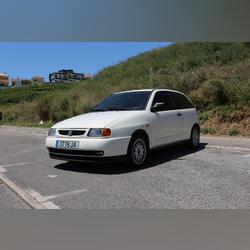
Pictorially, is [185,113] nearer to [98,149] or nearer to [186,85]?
[98,149]

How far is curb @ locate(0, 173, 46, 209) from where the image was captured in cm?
450

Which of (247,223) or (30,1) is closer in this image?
(247,223)

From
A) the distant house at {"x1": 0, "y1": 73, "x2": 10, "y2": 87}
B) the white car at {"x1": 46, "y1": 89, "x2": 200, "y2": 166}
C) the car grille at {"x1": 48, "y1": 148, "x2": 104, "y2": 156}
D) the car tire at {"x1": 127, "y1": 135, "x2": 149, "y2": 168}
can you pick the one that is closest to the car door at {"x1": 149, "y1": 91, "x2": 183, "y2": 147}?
the white car at {"x1": 46, "y1": 89, "x2": 200, "y2": 166}

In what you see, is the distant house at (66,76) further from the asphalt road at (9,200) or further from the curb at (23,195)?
the asphalt road at (9,200)

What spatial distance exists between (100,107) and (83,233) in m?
3.39

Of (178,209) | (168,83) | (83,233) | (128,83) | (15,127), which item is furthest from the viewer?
(15,127)

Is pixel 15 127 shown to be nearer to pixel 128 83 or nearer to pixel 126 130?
pixel 128 83

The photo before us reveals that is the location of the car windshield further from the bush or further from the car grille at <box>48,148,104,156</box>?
the bush

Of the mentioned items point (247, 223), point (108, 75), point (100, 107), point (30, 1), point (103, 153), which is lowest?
point (247, 223)

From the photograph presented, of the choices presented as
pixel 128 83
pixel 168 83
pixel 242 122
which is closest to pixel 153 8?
pixel 128 83

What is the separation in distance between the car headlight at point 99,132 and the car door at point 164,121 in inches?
39.1

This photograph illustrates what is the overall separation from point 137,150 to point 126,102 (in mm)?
976

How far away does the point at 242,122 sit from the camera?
1071 cm

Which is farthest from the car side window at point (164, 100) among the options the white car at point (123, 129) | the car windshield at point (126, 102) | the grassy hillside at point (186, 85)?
the grassy hillside at point (186, 85)
